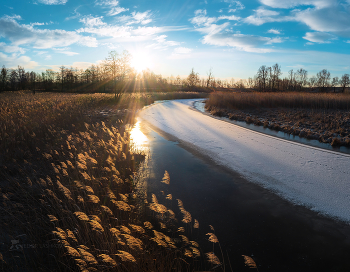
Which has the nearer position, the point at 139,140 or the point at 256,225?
the point at 256,225

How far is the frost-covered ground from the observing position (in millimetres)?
4574

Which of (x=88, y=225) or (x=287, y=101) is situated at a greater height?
(x=287, y=101)

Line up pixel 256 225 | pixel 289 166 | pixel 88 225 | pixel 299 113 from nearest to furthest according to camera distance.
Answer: pixel 88 225, pixel 256 225, pixel 289 166, pixel 299 113

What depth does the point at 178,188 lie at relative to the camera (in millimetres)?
5129

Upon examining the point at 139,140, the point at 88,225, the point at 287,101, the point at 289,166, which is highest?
the point at 287,101

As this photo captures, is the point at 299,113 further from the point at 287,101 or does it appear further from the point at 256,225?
the point at 256,225

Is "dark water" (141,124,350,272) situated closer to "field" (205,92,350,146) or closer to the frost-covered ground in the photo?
the frost-covered ground

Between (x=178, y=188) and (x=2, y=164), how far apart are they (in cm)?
486

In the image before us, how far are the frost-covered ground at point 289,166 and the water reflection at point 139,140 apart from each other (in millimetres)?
1779

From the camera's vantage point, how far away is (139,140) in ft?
31.9

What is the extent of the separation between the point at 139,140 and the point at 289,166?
6.14 meters

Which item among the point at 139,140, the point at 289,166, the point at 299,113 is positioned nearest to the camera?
the point at 289,166

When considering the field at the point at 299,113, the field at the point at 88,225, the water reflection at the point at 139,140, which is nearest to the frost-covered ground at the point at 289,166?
the water reflection at the point at 139,140

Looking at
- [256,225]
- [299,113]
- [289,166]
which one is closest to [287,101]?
A: [299,113]
